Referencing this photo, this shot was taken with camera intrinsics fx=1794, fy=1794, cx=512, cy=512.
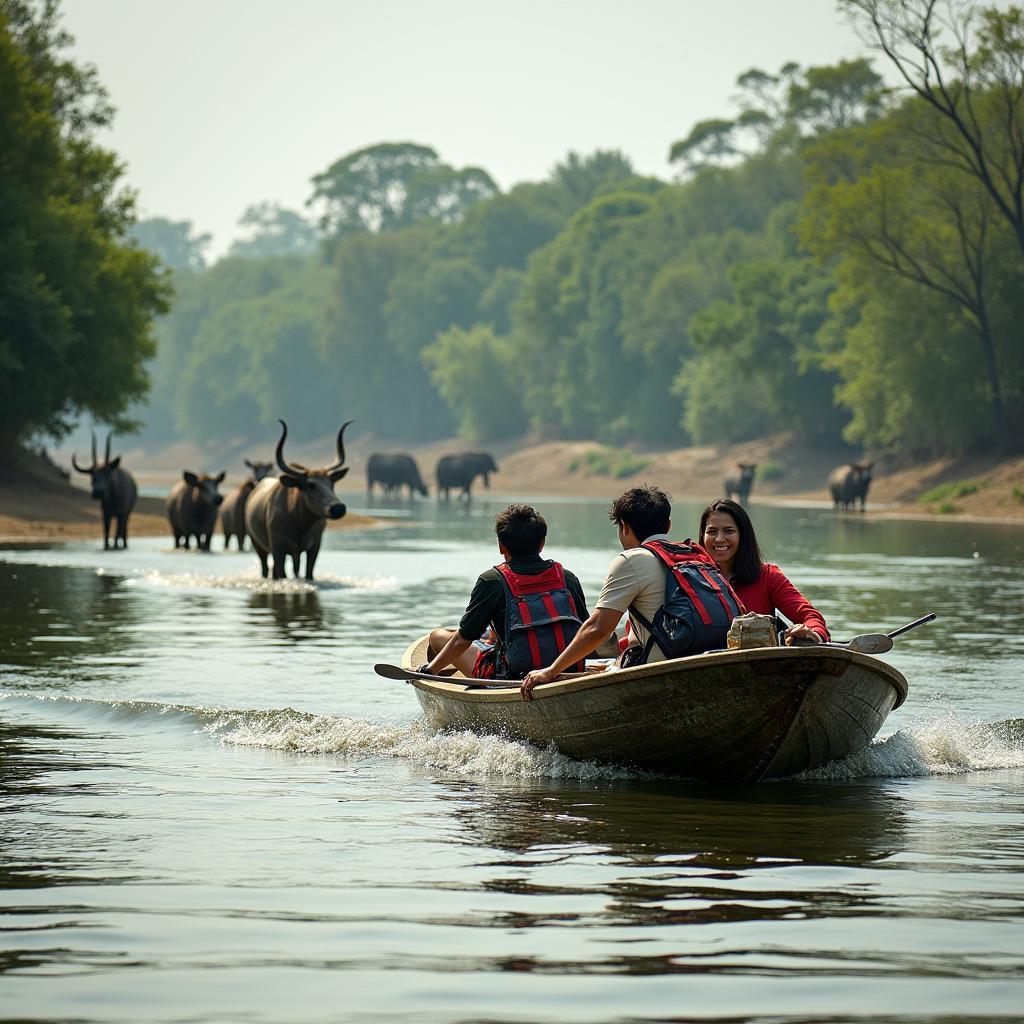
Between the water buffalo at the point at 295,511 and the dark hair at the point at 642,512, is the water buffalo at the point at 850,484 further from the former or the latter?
the dark hair at the point at 642,512

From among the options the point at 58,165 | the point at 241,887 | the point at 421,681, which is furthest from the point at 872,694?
the point at 58,165

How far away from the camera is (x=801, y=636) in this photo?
9938 millimetres

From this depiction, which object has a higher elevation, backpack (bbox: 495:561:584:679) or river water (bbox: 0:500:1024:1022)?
backpack (bbox: 495:561:584:679)

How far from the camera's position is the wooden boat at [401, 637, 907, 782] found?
9.55 meters

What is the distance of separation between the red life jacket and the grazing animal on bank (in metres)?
60.3

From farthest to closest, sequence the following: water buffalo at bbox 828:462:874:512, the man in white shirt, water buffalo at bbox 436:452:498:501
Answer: water buffalo at bbox 436:452:498:501
water buffalo at bbox 828:462:874:512
the man in white shirt

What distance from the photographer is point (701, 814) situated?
9.28 metres

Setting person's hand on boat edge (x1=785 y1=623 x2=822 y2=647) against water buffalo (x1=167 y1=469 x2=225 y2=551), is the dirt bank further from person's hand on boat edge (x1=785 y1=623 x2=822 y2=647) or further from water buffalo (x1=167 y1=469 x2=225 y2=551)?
person's hand on boat edge (x1=785 y1=623 x2=822 y2=647)

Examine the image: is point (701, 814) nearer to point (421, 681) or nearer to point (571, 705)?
point (571, 705)

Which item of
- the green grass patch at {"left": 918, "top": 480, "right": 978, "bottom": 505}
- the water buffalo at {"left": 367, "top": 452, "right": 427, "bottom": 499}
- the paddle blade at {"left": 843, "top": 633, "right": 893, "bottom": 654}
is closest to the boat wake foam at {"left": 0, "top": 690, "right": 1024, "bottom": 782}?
the paddle blade at {"left": 843, "top": 633, "right": 893, "bottom": 654}

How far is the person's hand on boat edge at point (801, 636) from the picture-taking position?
991 cm

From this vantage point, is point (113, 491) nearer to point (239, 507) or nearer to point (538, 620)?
point (239, 507)

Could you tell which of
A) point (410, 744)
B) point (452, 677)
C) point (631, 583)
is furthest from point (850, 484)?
point (631, 583)

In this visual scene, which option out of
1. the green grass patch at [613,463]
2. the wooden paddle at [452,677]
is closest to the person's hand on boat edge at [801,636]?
the wooden paddle at [452,677]
